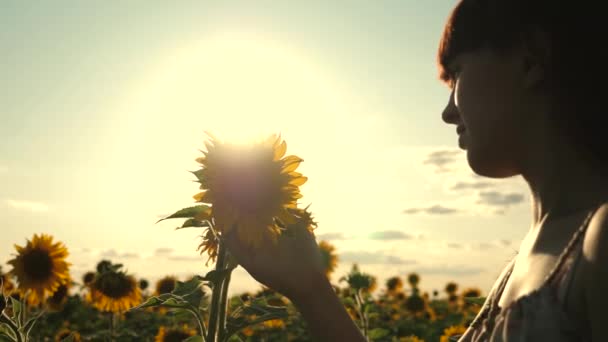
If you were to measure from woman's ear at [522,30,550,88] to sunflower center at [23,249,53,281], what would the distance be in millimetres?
5372

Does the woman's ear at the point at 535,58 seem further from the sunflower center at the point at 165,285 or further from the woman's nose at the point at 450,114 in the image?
the sunflower center at the point at 165,285

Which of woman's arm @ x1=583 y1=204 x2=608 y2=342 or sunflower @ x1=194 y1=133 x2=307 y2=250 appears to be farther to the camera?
sunflower @ x1=194 y1=133 x2=307 y2=250

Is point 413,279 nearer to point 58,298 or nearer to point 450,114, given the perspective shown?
point 58,298

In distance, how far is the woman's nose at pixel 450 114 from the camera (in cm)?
212

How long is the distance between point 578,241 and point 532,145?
33 cm

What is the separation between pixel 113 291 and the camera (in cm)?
651

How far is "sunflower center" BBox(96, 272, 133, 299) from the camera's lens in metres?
6.37

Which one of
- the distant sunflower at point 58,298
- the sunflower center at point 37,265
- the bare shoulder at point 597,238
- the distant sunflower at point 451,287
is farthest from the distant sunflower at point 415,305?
the bare shoulder at point 597,238

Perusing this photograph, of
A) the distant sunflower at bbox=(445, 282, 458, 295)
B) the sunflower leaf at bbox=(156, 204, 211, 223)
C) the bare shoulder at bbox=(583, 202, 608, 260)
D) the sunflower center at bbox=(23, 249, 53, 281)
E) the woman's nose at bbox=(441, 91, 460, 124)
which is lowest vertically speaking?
the bare shoulder at bbox=(583, 202, 608, 260)

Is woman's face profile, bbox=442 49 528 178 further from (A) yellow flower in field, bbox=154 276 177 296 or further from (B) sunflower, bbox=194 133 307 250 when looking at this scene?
(A) yellow flower in field, bbox=154 276 177 296

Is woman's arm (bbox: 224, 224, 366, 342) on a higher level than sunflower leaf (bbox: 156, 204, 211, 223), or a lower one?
lower

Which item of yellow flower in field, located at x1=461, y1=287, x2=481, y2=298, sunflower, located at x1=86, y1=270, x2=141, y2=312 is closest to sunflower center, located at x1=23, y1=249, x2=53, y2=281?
sunflower, located at x1=86, y1=270, x2=141, y2=312

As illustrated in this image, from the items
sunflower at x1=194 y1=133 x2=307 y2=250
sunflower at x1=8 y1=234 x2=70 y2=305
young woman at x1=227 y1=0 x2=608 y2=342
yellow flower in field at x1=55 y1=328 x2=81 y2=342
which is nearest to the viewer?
young woman at x1=227 y1=0 x2=608 y2=342

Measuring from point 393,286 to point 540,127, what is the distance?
36.4 ft
